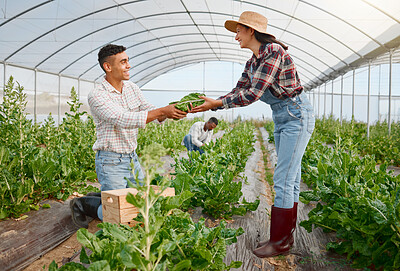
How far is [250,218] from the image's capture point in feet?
11.3

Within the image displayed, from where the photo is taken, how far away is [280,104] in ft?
8.64

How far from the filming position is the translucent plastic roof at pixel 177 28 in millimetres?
8266

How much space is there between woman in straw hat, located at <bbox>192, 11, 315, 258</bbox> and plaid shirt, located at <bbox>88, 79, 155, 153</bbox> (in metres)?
0.78

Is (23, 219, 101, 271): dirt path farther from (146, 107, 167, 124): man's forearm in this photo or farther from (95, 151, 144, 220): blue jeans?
(146, 107, 167, 124): man's forearm

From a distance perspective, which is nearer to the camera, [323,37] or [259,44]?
[259,44]

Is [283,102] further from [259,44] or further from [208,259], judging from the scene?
[208,259]

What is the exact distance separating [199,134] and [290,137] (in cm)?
411

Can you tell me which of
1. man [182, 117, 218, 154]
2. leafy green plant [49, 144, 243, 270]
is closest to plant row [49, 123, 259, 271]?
leafy green plant [49, 144, 243, 270]

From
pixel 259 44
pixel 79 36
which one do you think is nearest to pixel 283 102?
pixel 259 44

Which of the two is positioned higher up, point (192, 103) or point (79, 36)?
point (79, 36)

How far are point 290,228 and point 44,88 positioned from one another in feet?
43.8

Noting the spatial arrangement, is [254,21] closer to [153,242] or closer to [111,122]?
[111,122]

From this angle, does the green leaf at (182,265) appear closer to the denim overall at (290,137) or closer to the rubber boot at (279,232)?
the rubber boot at (279,232)

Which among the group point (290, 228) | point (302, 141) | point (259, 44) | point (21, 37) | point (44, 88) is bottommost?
point (290, 228)
